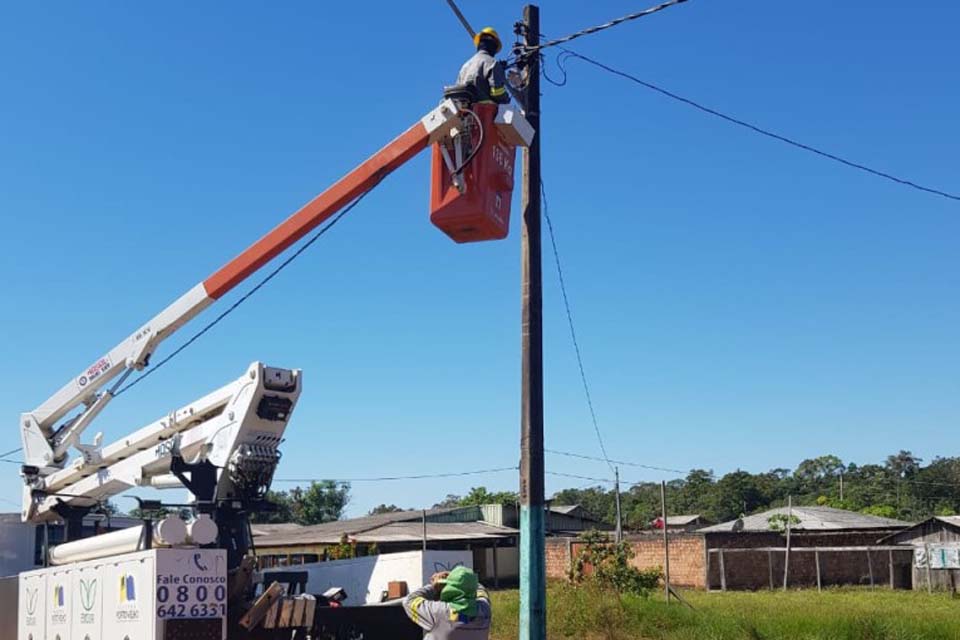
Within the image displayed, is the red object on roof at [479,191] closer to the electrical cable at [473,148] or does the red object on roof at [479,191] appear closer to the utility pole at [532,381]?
the electrical cable at [473,148]

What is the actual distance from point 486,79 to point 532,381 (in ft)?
12.9

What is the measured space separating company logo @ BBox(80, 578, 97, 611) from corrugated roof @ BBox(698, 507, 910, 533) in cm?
3636

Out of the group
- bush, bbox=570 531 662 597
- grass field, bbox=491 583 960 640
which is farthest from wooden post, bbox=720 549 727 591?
grass field, bbox=491 583 960 640

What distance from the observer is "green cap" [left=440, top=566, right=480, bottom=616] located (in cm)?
731

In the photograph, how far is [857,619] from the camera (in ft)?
55.0

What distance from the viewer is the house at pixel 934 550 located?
3372 cm

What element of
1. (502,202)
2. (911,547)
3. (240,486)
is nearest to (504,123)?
(502,202)

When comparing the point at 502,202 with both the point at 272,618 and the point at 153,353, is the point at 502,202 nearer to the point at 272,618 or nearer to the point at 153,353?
the point at 272,618

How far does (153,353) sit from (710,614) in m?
10.6

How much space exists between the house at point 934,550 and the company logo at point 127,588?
2924 centimetres

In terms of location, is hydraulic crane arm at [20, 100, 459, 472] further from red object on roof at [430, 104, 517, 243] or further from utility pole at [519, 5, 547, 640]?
utility pole at [519, 5, 547, 640]

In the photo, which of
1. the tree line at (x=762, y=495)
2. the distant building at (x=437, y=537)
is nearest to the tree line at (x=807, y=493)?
the tree line at (x=762, y=495)

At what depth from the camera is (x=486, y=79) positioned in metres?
9.97

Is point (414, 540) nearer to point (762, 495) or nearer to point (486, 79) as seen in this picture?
point (486, 79)
